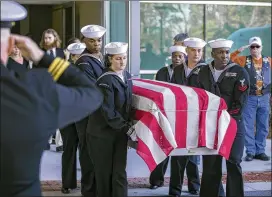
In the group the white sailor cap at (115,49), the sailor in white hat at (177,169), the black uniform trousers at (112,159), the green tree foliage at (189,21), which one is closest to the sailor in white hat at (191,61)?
the sailor in white hat at (177,169)

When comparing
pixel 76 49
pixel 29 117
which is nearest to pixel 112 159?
pixel 76 49

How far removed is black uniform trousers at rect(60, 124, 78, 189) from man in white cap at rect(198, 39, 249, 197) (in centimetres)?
145

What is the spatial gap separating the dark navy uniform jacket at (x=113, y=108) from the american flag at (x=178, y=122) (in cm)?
11

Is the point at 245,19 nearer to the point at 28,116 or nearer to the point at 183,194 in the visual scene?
the point at 183,194

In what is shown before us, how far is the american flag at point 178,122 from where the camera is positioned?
206 inches

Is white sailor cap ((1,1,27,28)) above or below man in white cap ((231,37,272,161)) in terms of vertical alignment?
above

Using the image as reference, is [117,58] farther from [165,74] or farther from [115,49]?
[165,74]

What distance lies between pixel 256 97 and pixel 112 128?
3.71 m

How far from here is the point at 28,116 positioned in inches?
94.7

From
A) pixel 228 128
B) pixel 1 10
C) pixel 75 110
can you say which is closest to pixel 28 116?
pixel 75 110

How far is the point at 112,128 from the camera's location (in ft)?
18.0

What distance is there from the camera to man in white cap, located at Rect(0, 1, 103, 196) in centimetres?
240

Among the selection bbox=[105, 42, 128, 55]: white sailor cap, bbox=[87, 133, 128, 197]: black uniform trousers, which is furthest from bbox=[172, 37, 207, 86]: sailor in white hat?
bbox=[87, 133, 128, 197]: black uniform trousers

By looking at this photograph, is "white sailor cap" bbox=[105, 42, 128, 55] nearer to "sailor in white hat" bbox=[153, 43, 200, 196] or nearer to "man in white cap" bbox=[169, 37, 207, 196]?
"man in white cap" bbox=[169, 37, 207, 196]
